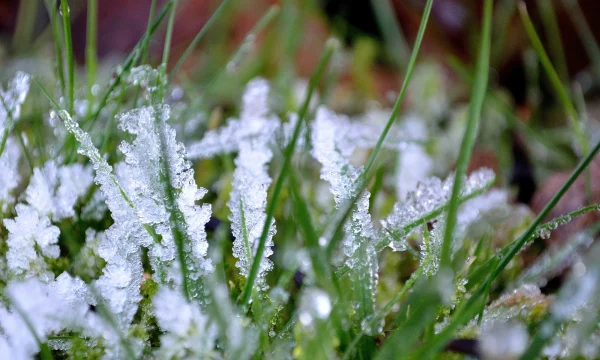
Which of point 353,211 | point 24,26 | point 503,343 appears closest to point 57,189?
point 353,211

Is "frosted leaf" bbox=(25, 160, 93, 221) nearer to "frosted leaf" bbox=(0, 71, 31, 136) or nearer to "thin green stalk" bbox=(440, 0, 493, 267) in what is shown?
"frosted leaf" bbox=(0, 71, 31, 136)

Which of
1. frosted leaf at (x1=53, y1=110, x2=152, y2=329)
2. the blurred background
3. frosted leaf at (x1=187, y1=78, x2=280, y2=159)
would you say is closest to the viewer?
frosted leaf at (x1=53, y1=110, x2=152, y2=329)

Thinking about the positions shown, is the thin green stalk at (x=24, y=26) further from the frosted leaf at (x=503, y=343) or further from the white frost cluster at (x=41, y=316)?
the frosted leaf at (x=503, y=343)

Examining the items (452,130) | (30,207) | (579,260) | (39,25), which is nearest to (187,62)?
(39,25)

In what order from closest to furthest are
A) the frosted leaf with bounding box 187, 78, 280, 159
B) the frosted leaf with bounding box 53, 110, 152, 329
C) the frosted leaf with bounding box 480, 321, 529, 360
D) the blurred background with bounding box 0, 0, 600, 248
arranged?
1. the frosted leaf with bounding box 480, 321, 529, 360
2. the frosted leaf with bounding box 53, 110, 152, 329
3. the frosted leaf with bounding box 187, 78, 280, 159
4. the blurred background with bounding box 0, 0, 600, 248

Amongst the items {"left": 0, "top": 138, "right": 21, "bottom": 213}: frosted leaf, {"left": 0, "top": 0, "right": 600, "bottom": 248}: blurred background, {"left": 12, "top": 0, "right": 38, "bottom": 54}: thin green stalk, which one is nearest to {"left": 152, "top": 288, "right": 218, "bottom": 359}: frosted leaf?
{"left": 0, "top": 138, "right": 21, "bottom": 213}: frosted leaf

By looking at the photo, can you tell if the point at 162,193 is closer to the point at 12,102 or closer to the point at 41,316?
the point at 41,316
